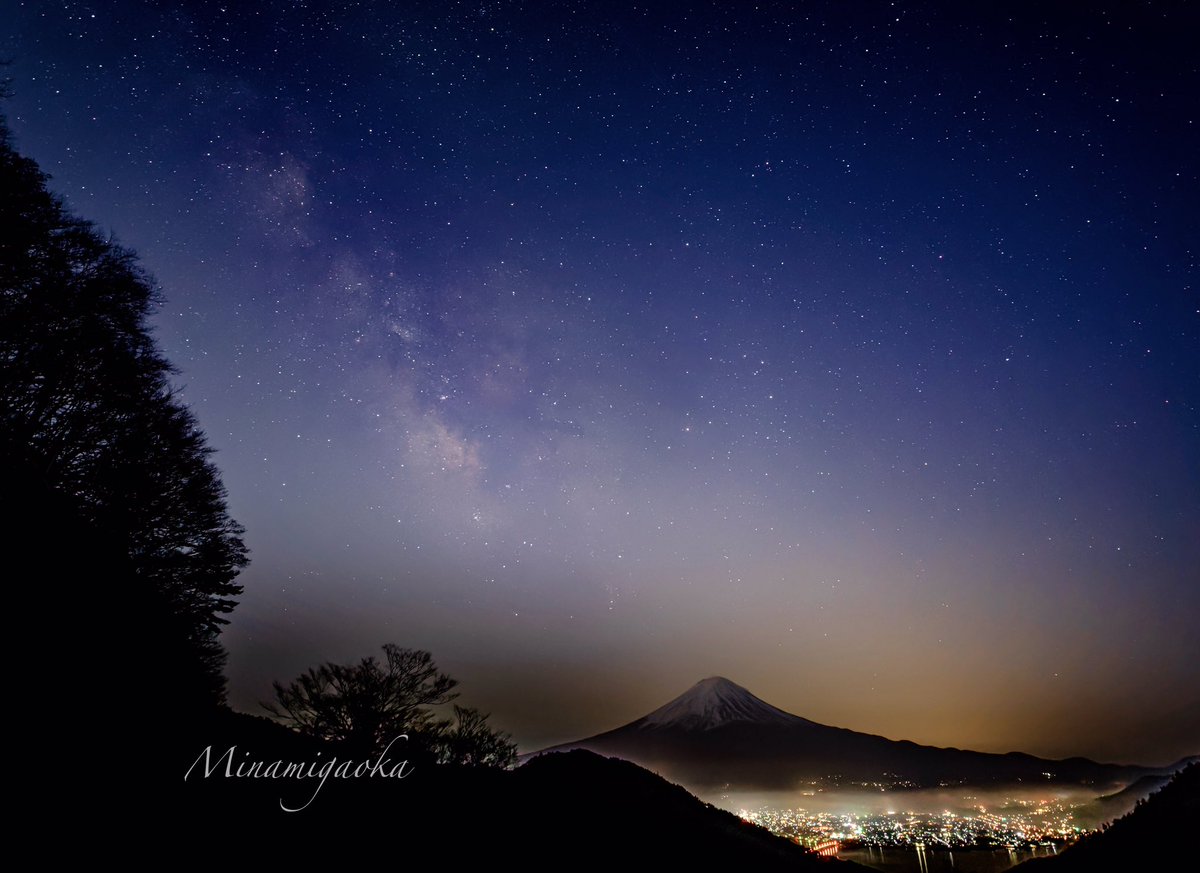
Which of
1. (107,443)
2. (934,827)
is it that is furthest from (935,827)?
(107,443)

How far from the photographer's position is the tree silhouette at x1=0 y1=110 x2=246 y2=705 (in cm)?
1224

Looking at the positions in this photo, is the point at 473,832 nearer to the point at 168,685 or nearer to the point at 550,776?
the point at 168,685

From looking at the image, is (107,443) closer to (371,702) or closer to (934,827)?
(371,702)

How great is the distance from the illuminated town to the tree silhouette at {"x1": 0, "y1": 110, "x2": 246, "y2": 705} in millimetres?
71076

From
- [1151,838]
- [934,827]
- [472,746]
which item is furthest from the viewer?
[934,827]

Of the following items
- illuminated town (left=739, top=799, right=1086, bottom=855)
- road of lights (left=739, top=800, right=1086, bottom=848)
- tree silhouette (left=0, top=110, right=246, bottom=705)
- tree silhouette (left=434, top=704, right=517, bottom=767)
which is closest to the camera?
tree silhouette (left=0, top=110, right=246, bottom=705)

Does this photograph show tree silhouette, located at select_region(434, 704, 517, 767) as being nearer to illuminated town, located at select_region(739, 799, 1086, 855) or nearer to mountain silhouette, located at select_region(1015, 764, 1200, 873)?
mountain silhouette, located at select_region(1015, 764, 1200, 873)

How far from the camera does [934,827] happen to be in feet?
462

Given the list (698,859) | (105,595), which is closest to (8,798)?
(105,595)

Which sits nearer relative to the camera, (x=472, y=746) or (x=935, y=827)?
(x=472, y=746)

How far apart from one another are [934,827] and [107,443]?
667ft

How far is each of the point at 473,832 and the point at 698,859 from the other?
41.5 ft

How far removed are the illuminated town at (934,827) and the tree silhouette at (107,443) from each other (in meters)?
71.1

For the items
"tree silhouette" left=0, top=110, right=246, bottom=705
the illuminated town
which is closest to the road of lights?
the illuminated town
